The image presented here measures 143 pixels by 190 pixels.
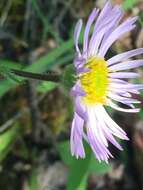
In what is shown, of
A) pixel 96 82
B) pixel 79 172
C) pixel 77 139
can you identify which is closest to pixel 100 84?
pixel 96 82

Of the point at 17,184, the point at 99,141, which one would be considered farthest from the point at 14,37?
the point at 99,141

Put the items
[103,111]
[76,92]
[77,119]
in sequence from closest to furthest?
[76,92]
[77,119]
[103,111]

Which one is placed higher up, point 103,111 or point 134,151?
point 103,111

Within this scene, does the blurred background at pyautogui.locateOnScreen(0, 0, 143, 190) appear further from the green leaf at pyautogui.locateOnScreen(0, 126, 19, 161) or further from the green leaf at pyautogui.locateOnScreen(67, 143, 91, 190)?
the green leaf at pyautogui.locateOnScreen(67, 143, 91, 190)

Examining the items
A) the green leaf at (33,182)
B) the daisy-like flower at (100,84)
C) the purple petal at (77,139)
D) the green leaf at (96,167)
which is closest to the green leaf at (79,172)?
the green leaf at (96,167)

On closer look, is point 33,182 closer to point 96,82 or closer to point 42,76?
point 96,82

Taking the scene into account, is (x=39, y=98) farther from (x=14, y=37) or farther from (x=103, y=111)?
(x=103, y=111)
